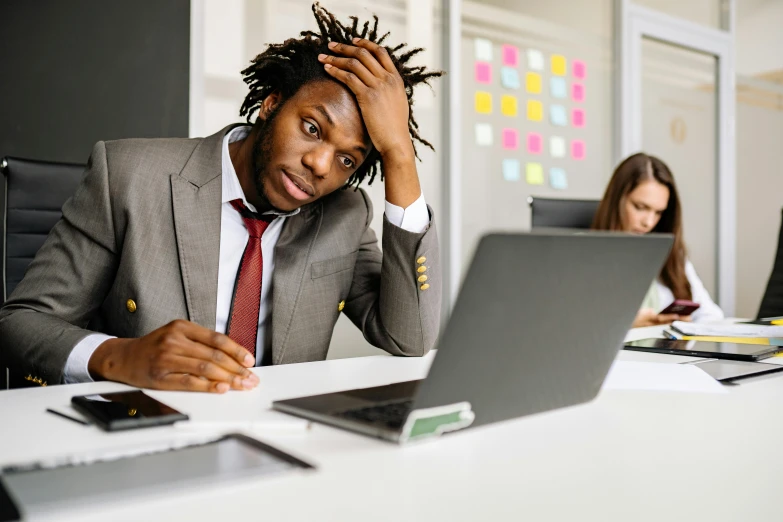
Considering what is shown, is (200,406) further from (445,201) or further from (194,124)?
(445,201)

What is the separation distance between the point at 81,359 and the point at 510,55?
281 centimetres

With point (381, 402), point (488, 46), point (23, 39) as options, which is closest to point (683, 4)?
point (488, 46)

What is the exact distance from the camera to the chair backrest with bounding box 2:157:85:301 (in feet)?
4.77

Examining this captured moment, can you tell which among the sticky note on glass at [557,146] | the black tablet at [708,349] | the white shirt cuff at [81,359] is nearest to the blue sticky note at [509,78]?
the sticky note on glass at [557,146]

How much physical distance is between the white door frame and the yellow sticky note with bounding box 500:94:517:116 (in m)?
0.79

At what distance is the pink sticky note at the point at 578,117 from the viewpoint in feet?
11.7

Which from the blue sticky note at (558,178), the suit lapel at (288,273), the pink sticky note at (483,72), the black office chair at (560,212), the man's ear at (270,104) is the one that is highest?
the pink sticky note at (483,72)

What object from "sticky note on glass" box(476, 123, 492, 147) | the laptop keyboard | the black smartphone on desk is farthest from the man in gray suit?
"sticky note on glass" box(476, 123, 492, 147)

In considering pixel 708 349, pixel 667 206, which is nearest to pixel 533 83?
pixel 667 206

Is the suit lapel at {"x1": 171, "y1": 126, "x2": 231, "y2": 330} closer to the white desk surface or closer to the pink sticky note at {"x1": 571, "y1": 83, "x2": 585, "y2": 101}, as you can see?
the white desk surface

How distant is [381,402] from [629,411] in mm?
275

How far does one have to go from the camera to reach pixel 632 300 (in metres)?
0.68

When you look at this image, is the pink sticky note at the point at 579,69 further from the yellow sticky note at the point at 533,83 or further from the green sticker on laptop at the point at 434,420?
the green sticker on laptop at the point at 434,420

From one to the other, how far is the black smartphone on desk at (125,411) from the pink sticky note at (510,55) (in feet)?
9.56
